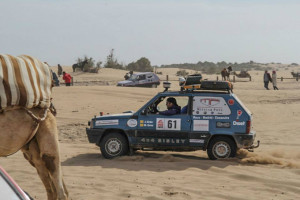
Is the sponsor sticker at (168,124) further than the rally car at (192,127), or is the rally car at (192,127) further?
the sponsor sticker at (168,124)

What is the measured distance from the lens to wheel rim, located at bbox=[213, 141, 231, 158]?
11.6 metres

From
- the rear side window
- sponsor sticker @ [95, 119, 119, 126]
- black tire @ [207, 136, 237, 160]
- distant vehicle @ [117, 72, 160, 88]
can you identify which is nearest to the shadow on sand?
black tire @ [207, 136, 237, 160]

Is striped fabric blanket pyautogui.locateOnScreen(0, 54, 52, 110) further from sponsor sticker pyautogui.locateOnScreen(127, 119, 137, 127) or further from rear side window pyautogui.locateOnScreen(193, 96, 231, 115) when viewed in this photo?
rear side window pyautogui.locateOnScreen(193, 96, 231, 115)

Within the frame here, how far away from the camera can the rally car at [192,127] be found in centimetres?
1159

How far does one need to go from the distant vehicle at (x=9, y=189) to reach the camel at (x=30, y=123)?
2815 mm

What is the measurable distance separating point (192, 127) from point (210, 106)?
2.06 ft

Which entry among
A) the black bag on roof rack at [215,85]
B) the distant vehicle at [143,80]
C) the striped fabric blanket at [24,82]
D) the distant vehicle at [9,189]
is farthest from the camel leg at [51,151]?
the distant vehicle at [143,80]

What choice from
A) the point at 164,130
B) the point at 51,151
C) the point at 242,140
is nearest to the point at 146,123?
the point at 164,130

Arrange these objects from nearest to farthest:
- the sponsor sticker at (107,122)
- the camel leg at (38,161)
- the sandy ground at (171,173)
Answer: the camel leg at (38,161) < the sandy ground at (171,173) < the sponsor sticker at (107,122)

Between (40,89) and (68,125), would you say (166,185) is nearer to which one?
(40,89)

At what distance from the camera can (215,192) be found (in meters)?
9.01

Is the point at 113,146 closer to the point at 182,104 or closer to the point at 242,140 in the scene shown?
the point at 182,104

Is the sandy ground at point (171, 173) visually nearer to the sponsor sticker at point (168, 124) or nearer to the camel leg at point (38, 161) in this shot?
the sponsor sticker at point (168, 124)

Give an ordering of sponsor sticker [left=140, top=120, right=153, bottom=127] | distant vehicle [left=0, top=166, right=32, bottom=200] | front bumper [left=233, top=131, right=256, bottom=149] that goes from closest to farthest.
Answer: distant vehicle [left=0, top=166, right=32, bottom=200], front bumper [left=233, top=131, right=256, bottom=149], sponsor sticker [left=140, top=120, right=153, bottom=127]
